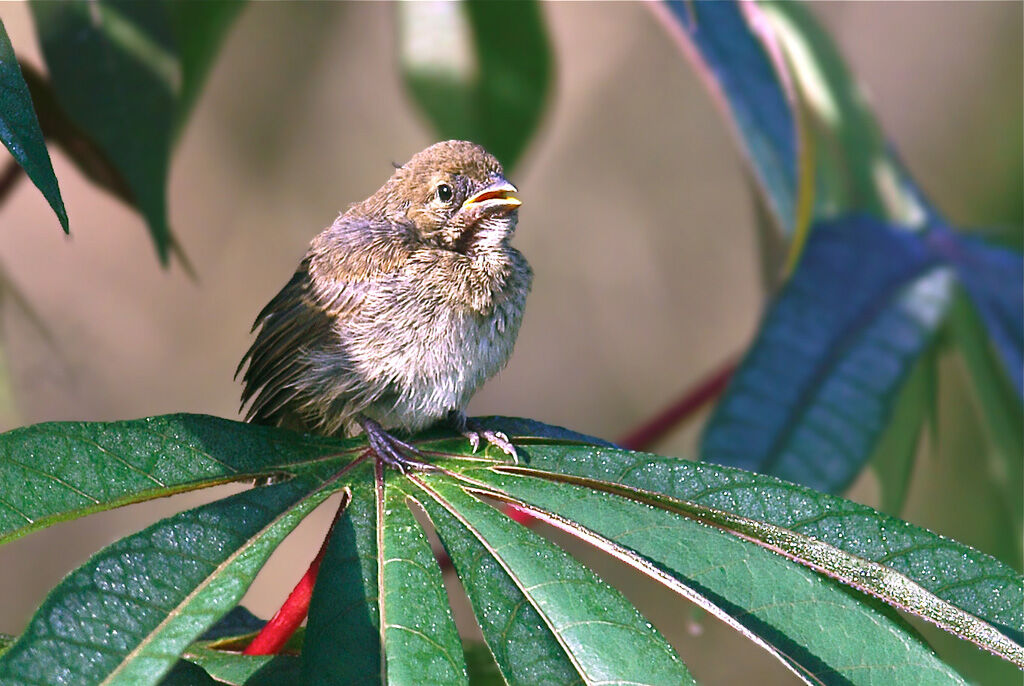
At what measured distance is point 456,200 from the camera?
2.11m

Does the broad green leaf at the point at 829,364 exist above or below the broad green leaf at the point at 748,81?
below

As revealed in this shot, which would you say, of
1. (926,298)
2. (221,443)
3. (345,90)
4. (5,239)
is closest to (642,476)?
(221,443)

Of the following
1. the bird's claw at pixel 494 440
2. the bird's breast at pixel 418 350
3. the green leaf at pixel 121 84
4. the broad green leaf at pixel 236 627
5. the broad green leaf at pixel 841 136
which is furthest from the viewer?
the broad green leaf at pixel 841 136

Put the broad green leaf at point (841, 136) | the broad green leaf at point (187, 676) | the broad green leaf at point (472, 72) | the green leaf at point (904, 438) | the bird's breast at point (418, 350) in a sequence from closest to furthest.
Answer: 1. the broad green leaf at point (187, 676)
2. the bird's breast at point (418, 350)
3. the green leaf at point (904, 438)
4. the broad green leaf at point (841, 136)
5. the broad green leaf at point (472, 72)

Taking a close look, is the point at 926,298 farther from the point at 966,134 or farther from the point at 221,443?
the point at 966,134

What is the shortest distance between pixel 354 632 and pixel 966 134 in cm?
500

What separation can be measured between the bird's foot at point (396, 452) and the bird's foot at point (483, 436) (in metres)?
0.09

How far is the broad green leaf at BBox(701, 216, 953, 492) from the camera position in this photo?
2.04 metres

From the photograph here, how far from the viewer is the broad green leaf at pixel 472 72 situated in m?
2.82

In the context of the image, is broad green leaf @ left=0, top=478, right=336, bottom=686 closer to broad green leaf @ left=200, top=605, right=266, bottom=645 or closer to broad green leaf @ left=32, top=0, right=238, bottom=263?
broad green leaf @ left=200, top=605, right=266, bottom=645

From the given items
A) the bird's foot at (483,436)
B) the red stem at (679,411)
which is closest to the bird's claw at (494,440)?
the bird's foot at (483,436)

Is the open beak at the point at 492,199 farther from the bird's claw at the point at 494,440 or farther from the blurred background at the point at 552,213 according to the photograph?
the blurred background at the point at 552,213

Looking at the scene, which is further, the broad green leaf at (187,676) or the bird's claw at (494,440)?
the bird's claw at (494,440)

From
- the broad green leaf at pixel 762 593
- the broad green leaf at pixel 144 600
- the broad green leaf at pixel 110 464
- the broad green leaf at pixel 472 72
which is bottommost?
the broad green leaf at pixel 762 593
